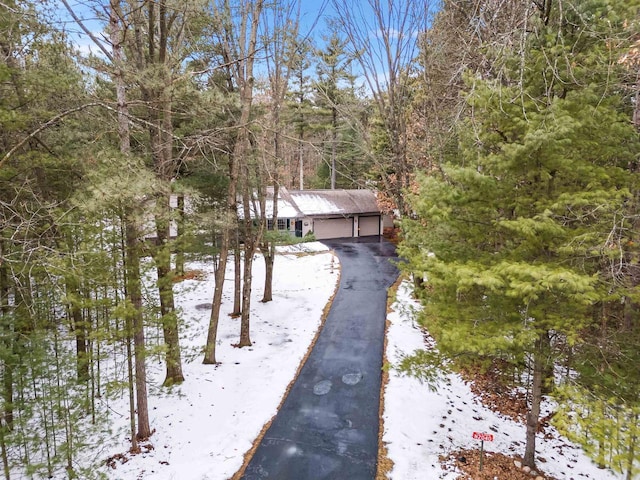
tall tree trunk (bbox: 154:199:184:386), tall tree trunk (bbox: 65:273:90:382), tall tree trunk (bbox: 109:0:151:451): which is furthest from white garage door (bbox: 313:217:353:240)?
tall tree trunk (bbox: 109:0:151:451)

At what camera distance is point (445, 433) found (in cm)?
804

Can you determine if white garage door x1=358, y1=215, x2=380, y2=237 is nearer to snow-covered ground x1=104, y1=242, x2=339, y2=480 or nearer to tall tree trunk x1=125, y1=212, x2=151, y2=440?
snow-covered ground x1=104, y1=242, x2=339, y2=480

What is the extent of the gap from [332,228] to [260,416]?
23498mm

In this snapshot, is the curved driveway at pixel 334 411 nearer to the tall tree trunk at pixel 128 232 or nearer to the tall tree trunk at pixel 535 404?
the tall tree trunk at pixel 535 404

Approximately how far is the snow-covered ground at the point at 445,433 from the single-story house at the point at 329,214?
1838cm

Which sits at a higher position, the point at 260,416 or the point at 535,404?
the point at 535,404

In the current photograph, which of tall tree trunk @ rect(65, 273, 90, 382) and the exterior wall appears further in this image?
the exterior wall

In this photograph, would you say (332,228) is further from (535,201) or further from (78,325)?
(535,201)

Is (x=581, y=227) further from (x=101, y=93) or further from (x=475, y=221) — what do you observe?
(x=101, y=93)

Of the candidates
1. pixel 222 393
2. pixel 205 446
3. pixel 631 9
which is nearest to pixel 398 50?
pixel 631 9

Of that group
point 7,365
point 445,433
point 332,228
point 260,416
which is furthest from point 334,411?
point 332,228

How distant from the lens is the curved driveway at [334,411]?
694 centimetres

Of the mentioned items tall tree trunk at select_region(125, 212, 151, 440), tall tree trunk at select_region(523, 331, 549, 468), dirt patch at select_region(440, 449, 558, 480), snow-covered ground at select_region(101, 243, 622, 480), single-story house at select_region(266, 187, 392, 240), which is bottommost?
dirt patch at select_region(440, 449, 558, 480)

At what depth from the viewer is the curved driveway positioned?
694 cm
